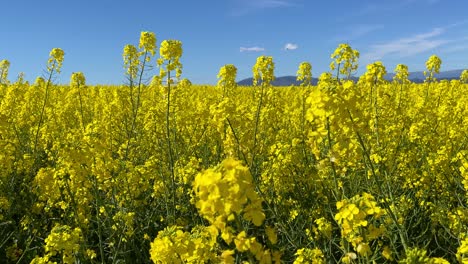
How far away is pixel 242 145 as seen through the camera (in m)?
3.31

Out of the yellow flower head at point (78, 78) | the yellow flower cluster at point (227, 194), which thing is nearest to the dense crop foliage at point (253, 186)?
the yellow flower cluster at point (227, 194)

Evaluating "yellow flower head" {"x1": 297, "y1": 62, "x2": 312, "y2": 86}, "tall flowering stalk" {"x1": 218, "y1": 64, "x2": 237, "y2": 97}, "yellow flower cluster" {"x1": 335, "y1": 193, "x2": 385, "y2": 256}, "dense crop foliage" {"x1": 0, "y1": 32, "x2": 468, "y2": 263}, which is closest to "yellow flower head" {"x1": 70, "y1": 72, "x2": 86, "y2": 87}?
"dense crop foliage" {"x1": 0, "y1": 32, "x2": 468, "y2": 263}

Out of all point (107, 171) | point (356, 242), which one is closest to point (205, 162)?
point (107, 171)

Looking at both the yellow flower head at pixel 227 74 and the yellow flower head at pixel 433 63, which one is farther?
the yellow flower head at pixel 433 63

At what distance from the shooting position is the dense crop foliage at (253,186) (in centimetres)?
212

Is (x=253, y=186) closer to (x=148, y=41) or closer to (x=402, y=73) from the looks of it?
(x=148, y=41)

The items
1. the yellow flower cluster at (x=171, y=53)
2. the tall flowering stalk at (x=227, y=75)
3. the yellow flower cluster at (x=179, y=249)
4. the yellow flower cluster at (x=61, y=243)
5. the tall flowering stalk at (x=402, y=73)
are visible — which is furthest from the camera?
the tall flowering stalk at (x=402, y=73)

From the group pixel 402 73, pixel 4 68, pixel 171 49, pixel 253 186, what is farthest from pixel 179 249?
pixel 4 68

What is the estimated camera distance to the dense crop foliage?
212 centimetres

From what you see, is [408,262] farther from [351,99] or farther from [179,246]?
[179,246]

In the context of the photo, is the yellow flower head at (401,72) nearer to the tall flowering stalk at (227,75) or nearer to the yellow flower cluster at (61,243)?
the tall flowering stalk at (227,75)

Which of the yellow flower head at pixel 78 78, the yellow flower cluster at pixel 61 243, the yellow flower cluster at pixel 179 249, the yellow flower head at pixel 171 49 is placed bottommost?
the yellow flower cluster at pixel 61 243

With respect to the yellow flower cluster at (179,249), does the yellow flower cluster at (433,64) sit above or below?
above

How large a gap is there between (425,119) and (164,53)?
3318 millimetres
